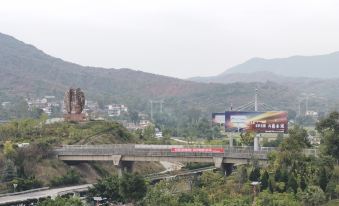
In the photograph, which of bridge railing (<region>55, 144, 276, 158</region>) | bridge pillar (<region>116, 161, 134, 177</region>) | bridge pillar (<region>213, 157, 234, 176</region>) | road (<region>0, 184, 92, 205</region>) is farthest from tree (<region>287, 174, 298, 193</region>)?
bridge pillar (<region>116, 161, 134, 177</region>)

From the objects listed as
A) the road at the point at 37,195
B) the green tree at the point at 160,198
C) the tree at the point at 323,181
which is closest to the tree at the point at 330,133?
the tree at the point at 323,181

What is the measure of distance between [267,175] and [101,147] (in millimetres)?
27894

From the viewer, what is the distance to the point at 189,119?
190m

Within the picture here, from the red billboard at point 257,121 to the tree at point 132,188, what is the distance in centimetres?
1911

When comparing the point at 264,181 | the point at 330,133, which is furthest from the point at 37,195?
the point at 330,133

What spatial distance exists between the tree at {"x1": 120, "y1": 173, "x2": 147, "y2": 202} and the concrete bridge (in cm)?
1593

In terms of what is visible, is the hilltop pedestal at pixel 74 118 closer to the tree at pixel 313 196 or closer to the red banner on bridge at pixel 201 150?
the red banner on bridge at pixel 201 150

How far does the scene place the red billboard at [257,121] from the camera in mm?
64875

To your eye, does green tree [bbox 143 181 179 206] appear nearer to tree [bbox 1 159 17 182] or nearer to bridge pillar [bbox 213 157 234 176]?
bridge pillar [bbox 213 157 234 176]

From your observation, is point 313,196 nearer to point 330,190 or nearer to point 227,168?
point 330,190

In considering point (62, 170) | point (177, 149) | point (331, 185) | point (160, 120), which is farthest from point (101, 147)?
point (160, 120)

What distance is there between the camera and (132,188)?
51.0 m

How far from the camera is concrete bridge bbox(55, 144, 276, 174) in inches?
2564

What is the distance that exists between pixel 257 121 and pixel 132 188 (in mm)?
20361
